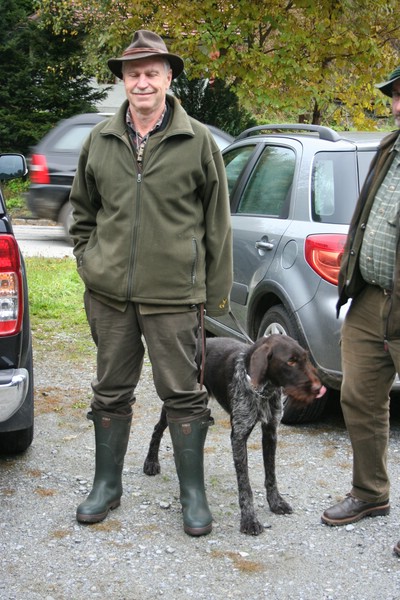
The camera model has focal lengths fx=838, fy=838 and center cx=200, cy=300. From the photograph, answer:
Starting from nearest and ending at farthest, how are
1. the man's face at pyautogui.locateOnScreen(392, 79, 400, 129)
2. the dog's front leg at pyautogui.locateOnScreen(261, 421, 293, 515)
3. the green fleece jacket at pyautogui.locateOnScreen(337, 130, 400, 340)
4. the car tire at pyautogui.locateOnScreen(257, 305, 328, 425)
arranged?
the man's face at pyautogui.locateOnScreen(392, 79, 400, 129) → the green fleece jacket at pyautogui.locateOnScreen(337, 130, 400, 340) → the dog's front leg at pyautogui.locateOnScreen(261, 421, 293, 515) → the car tire at pyautogui.locateOnScreen(257, 305, 328, 425)

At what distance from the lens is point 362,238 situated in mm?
3713

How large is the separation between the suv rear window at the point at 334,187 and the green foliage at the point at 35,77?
60.5 feet

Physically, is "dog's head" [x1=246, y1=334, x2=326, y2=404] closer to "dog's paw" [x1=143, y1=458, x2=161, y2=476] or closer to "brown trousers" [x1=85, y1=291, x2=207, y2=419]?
"brown trousers" [x1=85, y1=291, x2=207, y2=419]

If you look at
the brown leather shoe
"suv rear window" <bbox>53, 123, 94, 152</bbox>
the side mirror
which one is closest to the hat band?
the side mirror

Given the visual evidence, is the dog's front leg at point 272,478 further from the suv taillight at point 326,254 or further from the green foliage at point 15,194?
the green foliage at point 15,194

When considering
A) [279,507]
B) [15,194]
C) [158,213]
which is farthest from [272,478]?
[15,194]

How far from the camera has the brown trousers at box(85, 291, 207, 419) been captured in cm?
376

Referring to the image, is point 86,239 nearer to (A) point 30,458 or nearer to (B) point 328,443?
(A) point 30,458

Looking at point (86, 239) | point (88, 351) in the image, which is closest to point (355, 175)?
point (86, 239)

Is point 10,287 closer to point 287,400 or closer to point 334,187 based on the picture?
point 287,400

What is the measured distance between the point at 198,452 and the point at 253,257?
2.18m

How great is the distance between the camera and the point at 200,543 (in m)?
3.72

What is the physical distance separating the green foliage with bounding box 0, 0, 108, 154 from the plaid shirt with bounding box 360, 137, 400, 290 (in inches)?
791

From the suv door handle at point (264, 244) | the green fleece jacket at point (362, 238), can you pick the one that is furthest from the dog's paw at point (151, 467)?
the suv door handle at point (264, 244)
